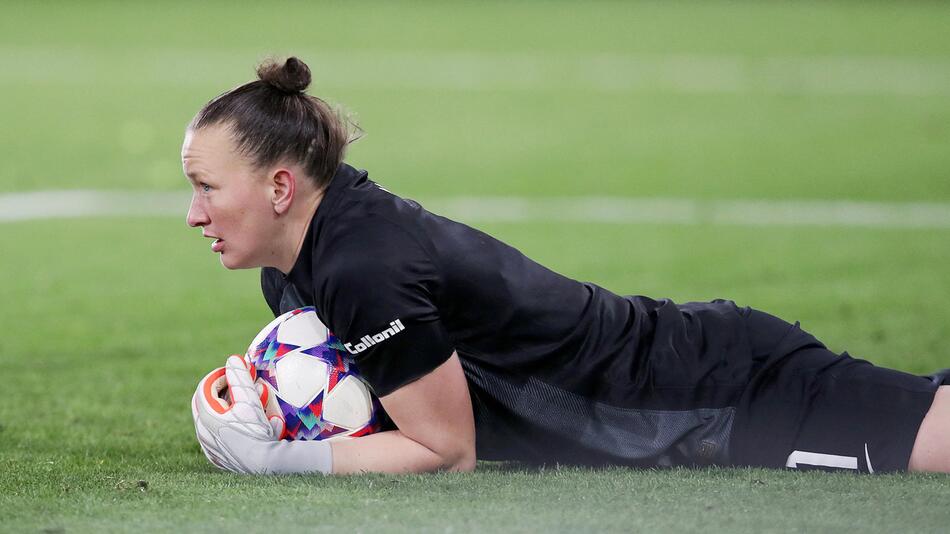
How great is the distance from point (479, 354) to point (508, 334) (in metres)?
0.10

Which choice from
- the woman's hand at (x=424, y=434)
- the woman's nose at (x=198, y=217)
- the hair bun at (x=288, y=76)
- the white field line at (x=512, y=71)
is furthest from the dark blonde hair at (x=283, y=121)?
the white field line at (x=512, y=71)

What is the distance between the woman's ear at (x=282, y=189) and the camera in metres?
4.07

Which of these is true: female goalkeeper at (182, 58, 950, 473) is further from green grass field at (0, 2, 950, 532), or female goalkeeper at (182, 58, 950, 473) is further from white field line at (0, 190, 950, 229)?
white field line at (0, 190, 950, 229)

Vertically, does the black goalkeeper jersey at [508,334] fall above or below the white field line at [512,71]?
below

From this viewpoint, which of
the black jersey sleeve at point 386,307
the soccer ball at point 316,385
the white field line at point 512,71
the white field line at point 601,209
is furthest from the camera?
the white field line at point 512,71

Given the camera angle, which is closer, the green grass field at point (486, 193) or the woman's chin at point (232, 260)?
the green grass field at point (486, 193)

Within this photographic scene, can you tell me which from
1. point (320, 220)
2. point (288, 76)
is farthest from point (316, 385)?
point (288, 76)

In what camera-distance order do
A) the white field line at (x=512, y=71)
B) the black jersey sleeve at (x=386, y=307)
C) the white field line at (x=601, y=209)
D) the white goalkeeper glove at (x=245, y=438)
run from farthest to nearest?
the white field line at (x=512, y=71) < the white field line at (x=601, y=209) < the white goalkeeper glove at (x=245, y=438) < the black jersey sleeve at (x=386, y=307)

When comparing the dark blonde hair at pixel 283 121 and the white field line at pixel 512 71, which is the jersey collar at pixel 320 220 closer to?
the dark blonde hair at pixel 283 121

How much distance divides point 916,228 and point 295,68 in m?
7.55

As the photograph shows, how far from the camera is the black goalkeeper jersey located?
3.94m

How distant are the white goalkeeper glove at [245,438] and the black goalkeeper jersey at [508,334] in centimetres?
32

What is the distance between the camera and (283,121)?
4070mm

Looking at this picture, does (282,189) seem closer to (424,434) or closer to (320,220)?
(320,220)
